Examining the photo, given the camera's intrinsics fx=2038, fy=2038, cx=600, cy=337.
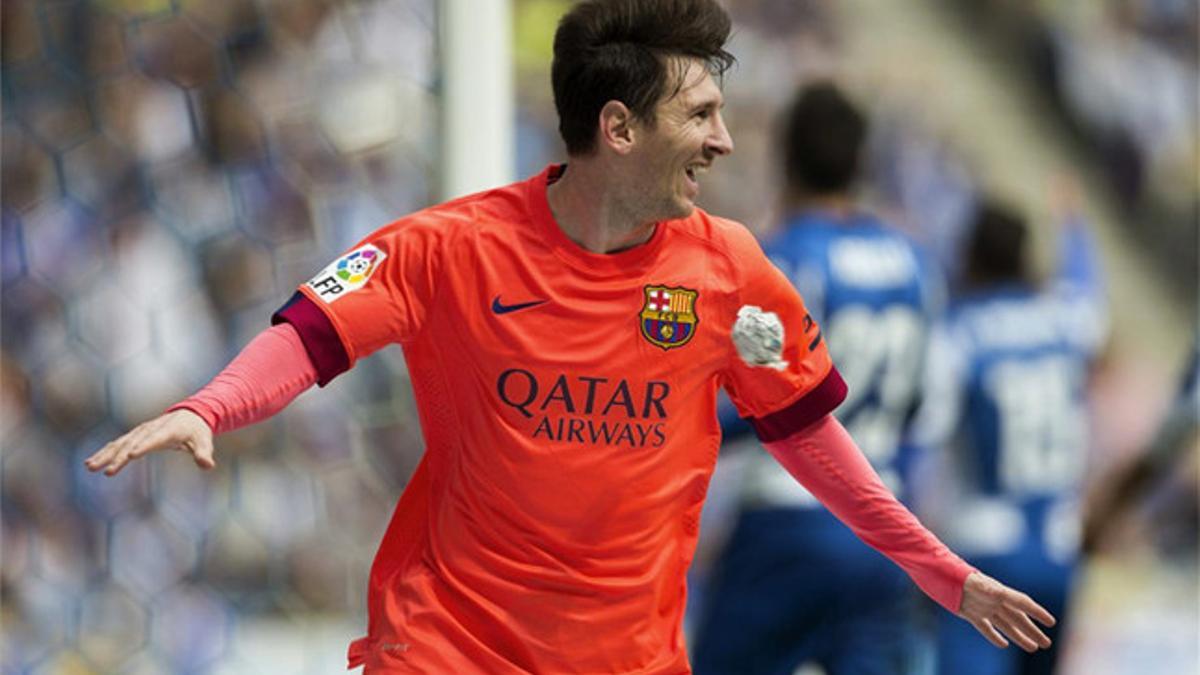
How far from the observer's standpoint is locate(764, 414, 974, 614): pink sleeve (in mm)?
3066

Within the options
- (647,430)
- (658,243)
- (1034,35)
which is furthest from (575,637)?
(1034,35)

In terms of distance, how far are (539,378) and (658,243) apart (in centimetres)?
28

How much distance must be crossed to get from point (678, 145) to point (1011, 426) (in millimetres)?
2741

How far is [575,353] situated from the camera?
2.91 m

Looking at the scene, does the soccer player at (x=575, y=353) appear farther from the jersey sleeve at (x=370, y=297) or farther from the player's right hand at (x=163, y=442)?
the player's right hand at (x=163, y=442)

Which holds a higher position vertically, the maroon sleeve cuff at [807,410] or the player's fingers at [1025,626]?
the maroon sleeve cuff at [807,410]

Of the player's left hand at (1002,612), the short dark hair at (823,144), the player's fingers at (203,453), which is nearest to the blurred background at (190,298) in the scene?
the short dark hair at (823,144)

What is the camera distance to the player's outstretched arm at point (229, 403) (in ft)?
8.30

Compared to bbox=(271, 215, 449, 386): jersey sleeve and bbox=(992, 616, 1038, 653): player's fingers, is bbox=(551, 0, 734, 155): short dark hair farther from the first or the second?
bbox=(992, 616, 1038, 653): player's fingers

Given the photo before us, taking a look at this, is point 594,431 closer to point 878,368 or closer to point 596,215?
point 596,215

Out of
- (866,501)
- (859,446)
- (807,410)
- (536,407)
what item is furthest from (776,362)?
(859,446)

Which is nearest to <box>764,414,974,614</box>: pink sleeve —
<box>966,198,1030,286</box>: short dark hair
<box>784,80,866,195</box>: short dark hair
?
<box>784,80,866,195</box>: short dark hair

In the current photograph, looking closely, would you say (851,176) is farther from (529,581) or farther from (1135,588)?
(1135,588)

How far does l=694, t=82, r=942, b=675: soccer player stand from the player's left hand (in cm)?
171
